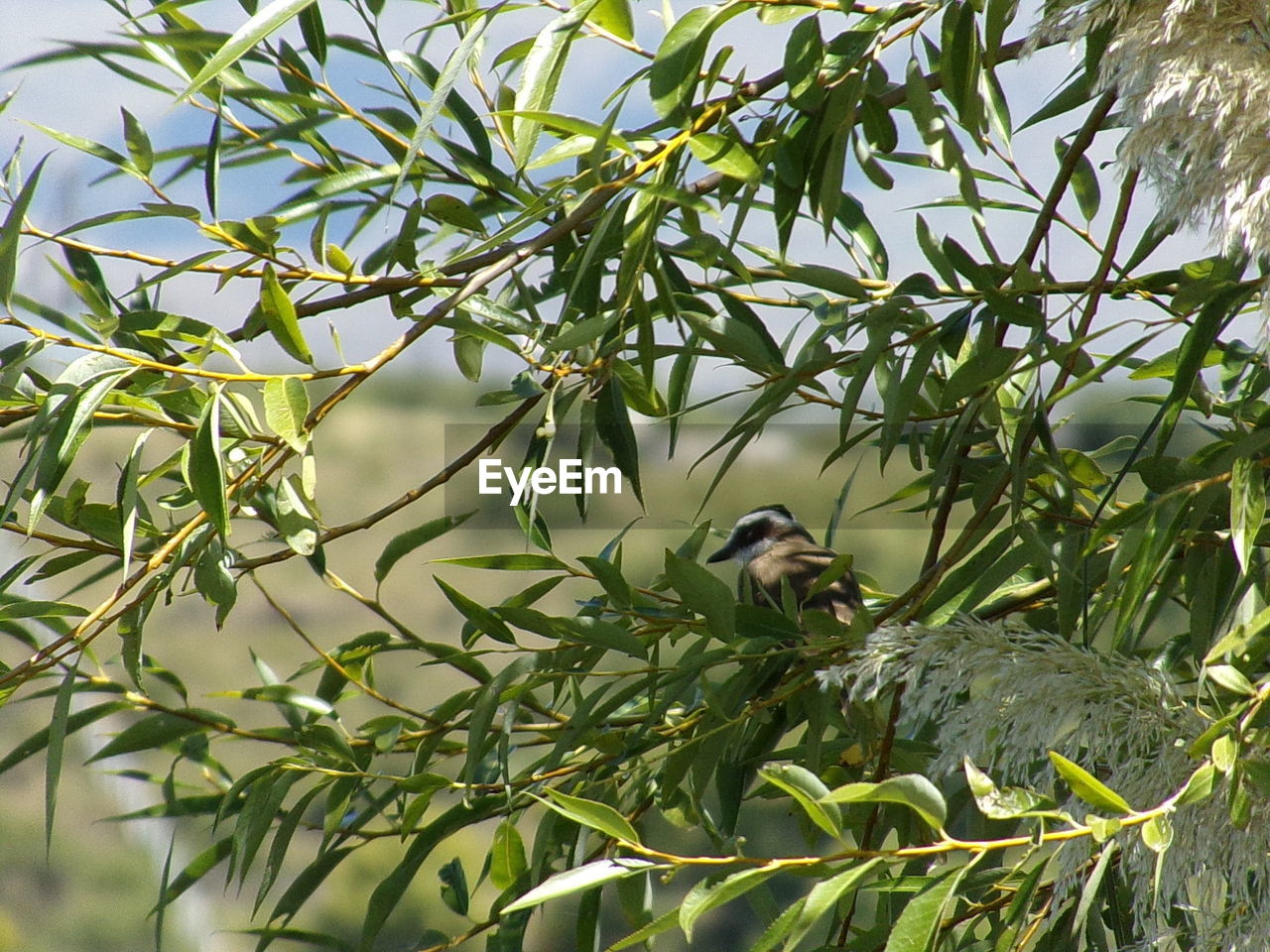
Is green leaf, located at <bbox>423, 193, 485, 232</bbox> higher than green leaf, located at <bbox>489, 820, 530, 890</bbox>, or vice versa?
green leaf, located at <bbox>423, 193, 485, 232</bbox>

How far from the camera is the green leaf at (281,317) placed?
1.66 feet

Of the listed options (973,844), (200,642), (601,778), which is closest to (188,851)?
(200,642)

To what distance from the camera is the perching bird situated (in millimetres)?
1040

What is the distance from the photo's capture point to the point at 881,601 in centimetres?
92

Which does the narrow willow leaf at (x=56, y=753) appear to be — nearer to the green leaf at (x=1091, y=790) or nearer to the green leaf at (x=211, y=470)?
the green leaf at (x=211, y=470)

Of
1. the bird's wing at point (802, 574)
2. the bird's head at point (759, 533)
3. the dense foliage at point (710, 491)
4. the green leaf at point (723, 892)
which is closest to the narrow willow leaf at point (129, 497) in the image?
the dense foliage at point (710, 491)

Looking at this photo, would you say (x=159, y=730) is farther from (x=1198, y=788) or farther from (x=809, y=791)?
(x=1198, y=788)

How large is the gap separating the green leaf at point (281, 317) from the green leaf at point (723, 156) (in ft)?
0.58

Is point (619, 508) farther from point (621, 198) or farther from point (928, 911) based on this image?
point (928, 911)

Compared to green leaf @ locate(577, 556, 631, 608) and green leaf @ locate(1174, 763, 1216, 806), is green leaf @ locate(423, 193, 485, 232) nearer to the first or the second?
green leaf @ locate(577, 556, 631, 608)

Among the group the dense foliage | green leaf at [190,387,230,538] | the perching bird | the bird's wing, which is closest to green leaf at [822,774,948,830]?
the dense foliage

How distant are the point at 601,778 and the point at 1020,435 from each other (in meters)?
0.30

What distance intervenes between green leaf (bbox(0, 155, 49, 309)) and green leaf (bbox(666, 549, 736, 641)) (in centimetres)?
30

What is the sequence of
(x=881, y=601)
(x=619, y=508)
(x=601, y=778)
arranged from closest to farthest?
(x=601, y=778) < (x=881, y=601) < (x=619, y=508)
